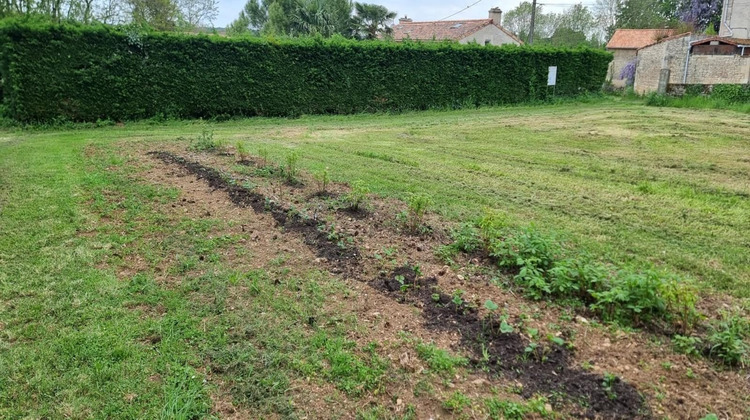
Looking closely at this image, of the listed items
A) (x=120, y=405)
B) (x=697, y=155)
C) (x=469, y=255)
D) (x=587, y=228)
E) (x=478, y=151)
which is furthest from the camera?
(x=478, y=151)

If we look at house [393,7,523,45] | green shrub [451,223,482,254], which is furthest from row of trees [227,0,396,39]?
green shrub [451,223,482,254]

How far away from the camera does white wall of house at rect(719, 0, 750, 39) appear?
2383cm

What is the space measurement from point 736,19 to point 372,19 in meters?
18.7

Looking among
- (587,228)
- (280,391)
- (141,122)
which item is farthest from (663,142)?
(141,122)

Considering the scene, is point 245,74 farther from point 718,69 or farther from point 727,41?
point 727,41

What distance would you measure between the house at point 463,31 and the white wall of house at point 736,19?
10875mm

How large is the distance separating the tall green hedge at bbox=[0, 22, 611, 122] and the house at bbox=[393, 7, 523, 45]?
1459 centimetres

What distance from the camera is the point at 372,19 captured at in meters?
27.1

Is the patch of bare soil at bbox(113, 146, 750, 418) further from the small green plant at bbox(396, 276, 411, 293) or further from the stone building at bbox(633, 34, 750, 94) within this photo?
the stone building at bbox(633, 34, 750, 94)

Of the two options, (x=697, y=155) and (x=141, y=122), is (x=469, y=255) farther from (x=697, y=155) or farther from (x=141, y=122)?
(x=141, y=122)

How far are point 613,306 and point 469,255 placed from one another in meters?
1.04

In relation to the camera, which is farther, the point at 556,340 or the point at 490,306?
the point at 490,306

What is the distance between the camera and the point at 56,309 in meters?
2.69

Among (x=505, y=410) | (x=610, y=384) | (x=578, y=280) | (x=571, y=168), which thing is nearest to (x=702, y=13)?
(x=571, y=168)
